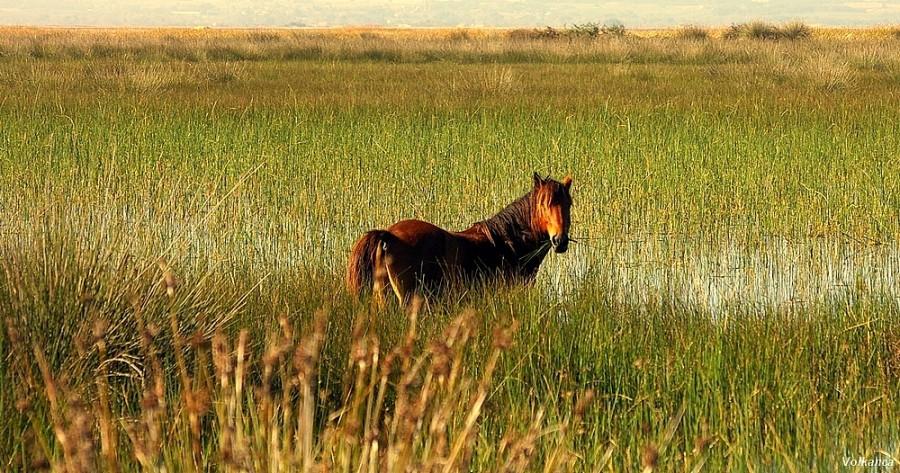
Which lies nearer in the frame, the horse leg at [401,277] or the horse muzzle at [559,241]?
the horse leg at [401,277]

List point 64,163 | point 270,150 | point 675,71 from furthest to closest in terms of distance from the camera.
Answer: point 675,71 → point 270,150 → point 64,163

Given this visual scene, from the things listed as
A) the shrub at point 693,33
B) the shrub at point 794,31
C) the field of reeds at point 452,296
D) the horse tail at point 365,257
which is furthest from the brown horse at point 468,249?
the shrub at point 693,33

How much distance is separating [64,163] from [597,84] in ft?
41.9

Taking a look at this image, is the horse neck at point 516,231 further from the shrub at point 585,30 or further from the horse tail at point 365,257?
the shrub at point 585,30

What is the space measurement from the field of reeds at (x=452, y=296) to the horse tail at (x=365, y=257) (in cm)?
16

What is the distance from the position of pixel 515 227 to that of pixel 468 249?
332mm

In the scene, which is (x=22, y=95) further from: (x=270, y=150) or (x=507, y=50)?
(x=507, y=50)

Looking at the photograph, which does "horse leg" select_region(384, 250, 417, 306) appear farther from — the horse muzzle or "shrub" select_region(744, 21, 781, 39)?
"shrub" select_region(744, 21, 781, 39)

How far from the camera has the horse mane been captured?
20.1 feet

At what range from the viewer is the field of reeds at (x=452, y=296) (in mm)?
3385

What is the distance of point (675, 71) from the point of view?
26.1 metres

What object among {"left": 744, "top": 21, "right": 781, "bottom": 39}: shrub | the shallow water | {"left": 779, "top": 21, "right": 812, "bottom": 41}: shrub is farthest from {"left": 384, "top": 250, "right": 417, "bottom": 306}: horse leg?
{"left": 744, "top": 21, "right": 781, "bottom": 39}: shrub

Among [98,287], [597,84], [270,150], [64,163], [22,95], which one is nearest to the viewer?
[98,287]

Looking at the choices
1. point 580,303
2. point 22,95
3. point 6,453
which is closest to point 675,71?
point 22,95
